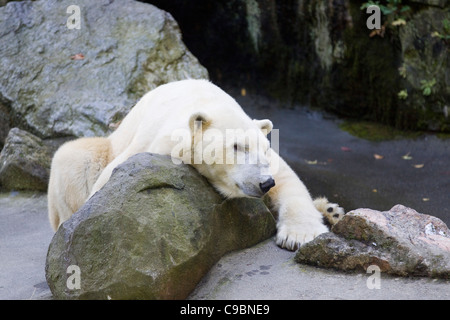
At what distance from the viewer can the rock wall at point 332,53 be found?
851cm

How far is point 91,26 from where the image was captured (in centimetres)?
779

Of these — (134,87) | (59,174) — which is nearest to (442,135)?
(134,87)

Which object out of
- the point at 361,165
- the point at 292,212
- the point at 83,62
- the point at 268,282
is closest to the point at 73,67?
the point at 83,62

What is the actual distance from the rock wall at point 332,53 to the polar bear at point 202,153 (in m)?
4.86

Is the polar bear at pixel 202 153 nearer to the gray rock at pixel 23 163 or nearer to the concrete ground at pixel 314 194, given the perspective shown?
the concrete ground at pixel 314 194

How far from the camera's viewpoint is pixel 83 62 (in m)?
7.48

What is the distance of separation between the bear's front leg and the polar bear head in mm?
598

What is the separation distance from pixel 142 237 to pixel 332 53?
6.97 metres

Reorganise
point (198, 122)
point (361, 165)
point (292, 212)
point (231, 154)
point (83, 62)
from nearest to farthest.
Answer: point (231, 154) < point (198, 122) < point (292, 212) < point (83, 62) < point (361, 165)

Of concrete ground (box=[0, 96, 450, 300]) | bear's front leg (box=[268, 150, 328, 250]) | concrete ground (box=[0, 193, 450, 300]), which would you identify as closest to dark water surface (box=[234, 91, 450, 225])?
concrete ground (box=[0, 96, 450, 300])

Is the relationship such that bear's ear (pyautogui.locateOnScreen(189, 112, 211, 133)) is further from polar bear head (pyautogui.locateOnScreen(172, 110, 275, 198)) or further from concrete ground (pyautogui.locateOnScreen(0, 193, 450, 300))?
concrete ground (pyautogui.locateOnScreen(0, 193, 450, 300))

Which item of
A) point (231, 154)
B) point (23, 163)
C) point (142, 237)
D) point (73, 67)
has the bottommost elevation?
point (23, 163)

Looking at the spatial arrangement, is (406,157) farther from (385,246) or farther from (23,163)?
(23,163)

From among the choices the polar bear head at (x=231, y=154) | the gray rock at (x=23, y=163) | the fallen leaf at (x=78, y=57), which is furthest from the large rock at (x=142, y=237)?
the fallen leaf at (x=78, y=57)
